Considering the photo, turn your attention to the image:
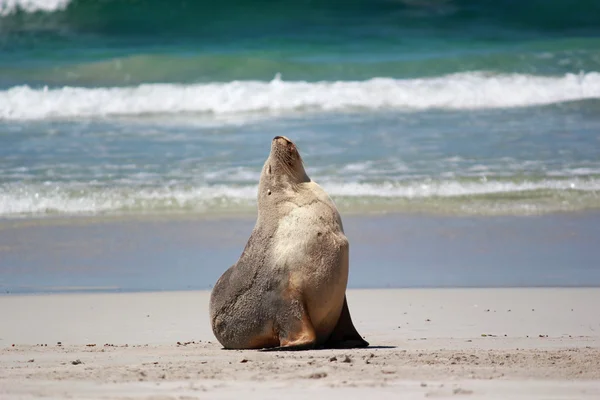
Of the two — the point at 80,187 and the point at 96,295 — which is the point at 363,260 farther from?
the point at 80,187

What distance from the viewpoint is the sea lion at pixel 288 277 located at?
245 inches

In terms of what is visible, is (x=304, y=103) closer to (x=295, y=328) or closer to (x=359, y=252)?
(x=359, y=252)

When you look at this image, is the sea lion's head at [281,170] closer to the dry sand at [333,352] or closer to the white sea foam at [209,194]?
the dry sand at [333,352]

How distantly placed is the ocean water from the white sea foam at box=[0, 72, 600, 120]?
43 millimetres

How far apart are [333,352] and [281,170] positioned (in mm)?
1280

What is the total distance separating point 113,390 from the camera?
4.76m

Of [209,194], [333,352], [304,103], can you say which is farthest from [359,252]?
[304,103]

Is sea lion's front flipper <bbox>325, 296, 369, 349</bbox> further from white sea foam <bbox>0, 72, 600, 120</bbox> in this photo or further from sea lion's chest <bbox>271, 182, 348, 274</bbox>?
white sea foam <bbox>0, 72, 600, 120</bbox>

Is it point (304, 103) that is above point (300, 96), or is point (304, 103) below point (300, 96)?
below

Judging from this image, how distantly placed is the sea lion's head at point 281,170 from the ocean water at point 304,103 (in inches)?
224

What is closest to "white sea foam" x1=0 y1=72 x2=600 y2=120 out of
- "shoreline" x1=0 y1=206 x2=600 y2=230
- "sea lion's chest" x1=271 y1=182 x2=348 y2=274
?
"shoreline" x1=0 y1=206 x2=600 y2=230

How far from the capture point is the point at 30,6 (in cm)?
2452

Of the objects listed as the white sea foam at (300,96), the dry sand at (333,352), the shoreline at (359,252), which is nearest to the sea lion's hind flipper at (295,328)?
the dry sand at (333,352)

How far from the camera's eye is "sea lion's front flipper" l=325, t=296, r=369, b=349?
6363 millimetres
